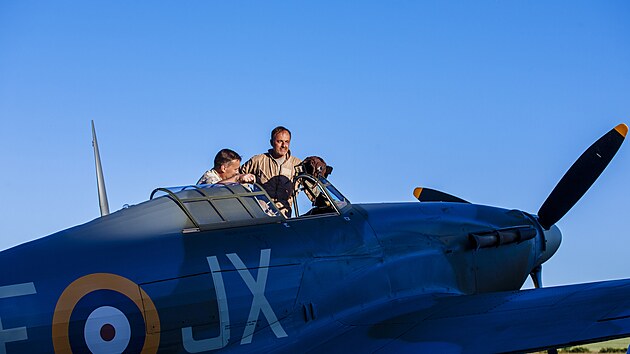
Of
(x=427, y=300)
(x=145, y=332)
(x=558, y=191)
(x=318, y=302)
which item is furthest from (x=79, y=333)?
(x=558, y=191)

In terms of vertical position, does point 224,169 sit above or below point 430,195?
above

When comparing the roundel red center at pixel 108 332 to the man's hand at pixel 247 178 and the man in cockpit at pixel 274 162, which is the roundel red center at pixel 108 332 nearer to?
the man's hand at pixel 247 178

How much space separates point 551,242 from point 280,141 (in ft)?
11.2

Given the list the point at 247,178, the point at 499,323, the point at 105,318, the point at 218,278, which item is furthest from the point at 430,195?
the point at 105,318

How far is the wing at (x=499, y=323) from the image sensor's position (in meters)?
6.47

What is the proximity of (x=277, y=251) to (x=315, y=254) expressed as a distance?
1.47ft

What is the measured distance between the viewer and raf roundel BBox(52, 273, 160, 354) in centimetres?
569

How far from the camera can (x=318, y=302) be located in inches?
282

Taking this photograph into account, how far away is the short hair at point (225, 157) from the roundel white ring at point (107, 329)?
2.84 metres

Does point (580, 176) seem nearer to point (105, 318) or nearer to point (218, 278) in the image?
point (218, 278)

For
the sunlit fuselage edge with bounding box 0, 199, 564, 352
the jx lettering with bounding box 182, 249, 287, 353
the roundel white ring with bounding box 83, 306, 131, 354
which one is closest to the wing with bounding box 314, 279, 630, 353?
the sunlit fuselage edge with bounding box 0, 199, 564, 352

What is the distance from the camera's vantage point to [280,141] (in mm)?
9625

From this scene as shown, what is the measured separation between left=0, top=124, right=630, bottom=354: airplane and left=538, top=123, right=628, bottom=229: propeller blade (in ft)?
5.86

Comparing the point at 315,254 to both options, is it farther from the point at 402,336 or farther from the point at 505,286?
the point at 505,286
